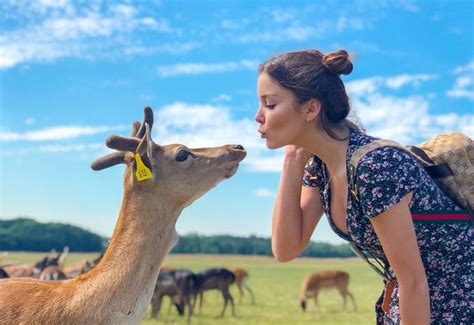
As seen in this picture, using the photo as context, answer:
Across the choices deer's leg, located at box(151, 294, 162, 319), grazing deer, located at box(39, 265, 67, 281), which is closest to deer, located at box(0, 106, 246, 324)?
grazing deer, located at box(39, 265, 67, 281)

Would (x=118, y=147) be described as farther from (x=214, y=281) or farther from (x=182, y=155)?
(x=214, y=281)

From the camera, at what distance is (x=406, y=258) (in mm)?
2572

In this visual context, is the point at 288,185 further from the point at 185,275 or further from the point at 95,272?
the point at 185,275

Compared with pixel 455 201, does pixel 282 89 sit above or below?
above

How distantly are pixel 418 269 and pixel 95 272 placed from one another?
1.81 m

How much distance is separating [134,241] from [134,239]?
0.01 m

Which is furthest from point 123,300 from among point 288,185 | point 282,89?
point 282,89

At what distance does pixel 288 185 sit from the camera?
3.12 metres

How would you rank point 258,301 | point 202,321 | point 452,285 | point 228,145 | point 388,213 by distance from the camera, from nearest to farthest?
point 388,213 → point 452,285 → point 228,145 → point 202,321 → point 258,301

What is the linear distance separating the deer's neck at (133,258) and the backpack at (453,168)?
4.91ft

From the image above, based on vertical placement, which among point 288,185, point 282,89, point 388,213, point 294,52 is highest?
point 294,52

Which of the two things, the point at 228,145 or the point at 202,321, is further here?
the point at 202,321

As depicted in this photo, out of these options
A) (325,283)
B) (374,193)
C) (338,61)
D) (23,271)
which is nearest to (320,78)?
(338,61)

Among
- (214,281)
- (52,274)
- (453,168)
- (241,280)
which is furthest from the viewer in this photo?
(241,280)
